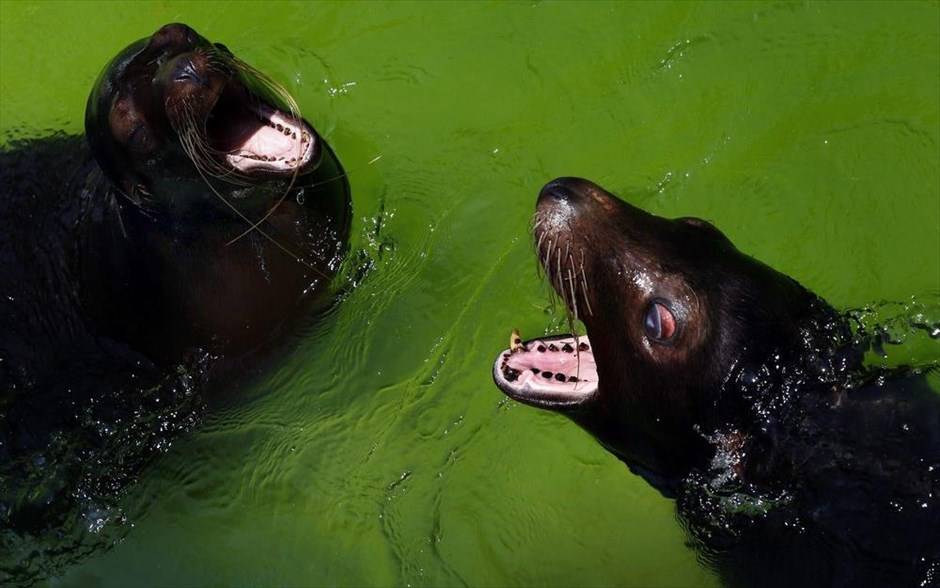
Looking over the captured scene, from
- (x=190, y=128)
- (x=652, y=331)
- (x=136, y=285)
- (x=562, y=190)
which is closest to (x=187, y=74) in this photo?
(x=190, y=128)

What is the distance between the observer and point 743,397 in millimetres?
4441

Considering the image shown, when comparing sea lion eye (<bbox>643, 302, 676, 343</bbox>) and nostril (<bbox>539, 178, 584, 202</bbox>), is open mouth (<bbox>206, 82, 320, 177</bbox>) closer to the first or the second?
nostril (<bbox>539, 178, 584, 202</bbox>)

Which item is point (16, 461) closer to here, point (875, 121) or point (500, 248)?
point (500, 248)

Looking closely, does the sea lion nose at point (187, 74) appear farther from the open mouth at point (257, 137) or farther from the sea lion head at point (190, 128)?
the open mouth at point (257, 137)

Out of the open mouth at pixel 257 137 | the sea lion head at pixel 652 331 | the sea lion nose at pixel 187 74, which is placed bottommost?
the sea lion head at pixel 652 331

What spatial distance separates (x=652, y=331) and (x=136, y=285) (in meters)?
2.88

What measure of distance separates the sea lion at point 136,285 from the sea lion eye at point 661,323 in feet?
6.42

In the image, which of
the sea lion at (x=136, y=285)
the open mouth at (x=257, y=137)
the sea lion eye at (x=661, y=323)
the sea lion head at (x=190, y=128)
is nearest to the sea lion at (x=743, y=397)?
the sea lion eye at (x=661, y=323)

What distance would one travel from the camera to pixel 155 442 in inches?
245

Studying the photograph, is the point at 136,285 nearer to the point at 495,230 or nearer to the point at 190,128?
the point at 190,128

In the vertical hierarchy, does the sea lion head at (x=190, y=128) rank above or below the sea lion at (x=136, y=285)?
above

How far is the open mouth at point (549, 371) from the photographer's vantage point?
469cm

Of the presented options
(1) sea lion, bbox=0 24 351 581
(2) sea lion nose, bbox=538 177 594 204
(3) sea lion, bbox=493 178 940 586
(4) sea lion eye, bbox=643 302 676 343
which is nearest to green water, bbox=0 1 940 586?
(1) sea lion, bbox=0 24 351 581

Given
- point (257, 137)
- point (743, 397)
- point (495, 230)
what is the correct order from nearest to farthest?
point (743, 397)
point (257, 137)
point (495, 230)
